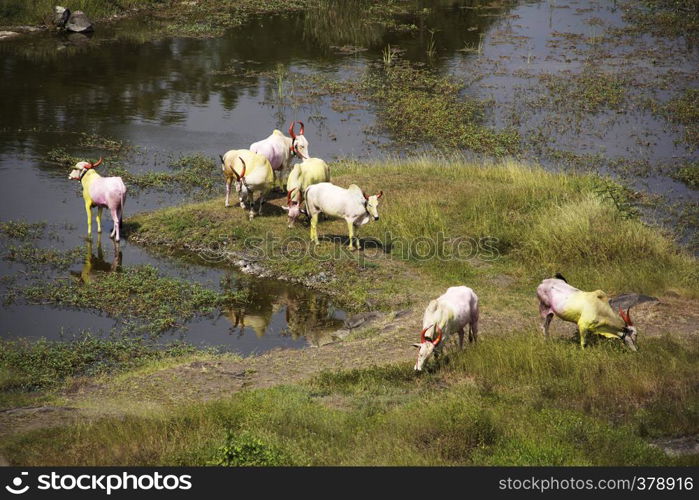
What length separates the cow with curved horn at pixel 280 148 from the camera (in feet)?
72.2

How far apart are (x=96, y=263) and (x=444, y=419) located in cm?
1084

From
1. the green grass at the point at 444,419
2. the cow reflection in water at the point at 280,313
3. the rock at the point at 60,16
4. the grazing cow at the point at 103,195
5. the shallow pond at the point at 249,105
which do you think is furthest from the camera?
the rock at the point at 60,16

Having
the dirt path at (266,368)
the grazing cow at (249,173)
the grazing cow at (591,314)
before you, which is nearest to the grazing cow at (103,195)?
the grazing cow at (249,173)

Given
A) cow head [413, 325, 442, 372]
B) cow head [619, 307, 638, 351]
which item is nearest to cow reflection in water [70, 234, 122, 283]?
cow head [413, 325, 442, 372]

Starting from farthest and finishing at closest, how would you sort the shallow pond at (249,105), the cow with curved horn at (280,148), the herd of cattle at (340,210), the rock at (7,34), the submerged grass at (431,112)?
the rock at (7,34)
the submerged grass at (431,112)
the cow with curved horn at (280,148)
the shallow pond at (249,105)
the herd of cattle at (340,210)

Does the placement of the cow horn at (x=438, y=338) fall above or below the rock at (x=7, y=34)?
below

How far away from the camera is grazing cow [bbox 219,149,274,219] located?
20.8 meters

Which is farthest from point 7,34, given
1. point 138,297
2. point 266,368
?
point 266,368

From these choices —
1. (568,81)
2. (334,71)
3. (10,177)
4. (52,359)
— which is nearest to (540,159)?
(568,81)

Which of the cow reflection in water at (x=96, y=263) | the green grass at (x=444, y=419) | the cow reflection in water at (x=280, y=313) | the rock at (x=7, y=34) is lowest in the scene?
the cow reflection in water at (x=280, y=313)

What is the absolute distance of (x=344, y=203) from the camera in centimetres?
1897

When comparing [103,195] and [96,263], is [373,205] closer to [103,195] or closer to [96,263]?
[96,263]

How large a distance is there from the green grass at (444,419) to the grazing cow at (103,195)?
900cm

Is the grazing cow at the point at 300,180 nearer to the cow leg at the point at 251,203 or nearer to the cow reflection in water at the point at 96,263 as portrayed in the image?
the cow leg at the point at 251,203
